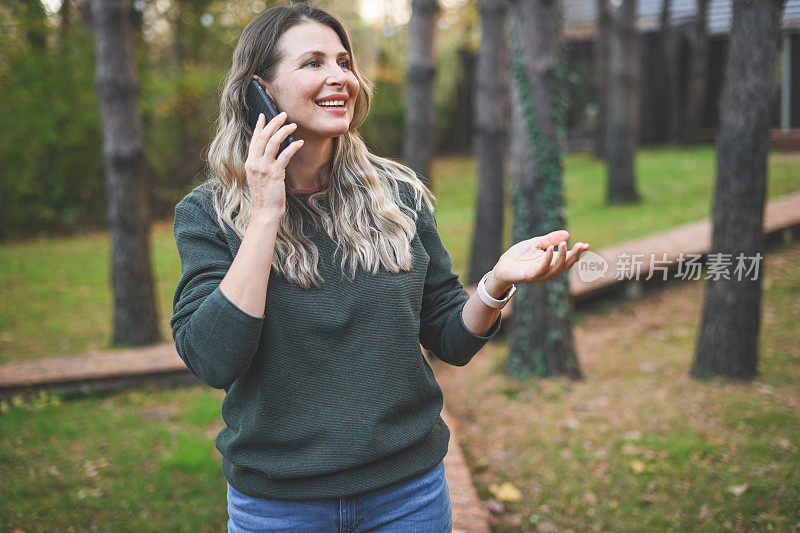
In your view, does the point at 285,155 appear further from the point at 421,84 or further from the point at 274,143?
the point at 421,84

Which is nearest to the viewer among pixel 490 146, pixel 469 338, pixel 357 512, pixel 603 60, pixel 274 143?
pixel 274 143

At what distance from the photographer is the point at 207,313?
1.67 metres

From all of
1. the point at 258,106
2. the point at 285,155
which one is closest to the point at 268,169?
the point at 285,155

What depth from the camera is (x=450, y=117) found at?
23953 millimetres

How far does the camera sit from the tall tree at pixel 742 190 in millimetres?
4934

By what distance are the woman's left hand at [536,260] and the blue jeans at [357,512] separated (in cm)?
62

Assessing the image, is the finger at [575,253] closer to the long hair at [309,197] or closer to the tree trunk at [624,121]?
the long hair at [309,197]

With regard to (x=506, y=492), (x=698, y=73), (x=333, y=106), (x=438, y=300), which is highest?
(x=698, y=73)

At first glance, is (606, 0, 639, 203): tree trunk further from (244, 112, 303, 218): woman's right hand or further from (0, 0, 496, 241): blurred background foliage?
(244, 112, 303, 218): woman's right hand

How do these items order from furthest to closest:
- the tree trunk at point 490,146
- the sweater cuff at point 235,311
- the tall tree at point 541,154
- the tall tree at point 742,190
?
the tree trunk at point 490,146 < the tall tree at point 541,154 < the tall tree at point 742,190 < the sweater cuff at point 235,311

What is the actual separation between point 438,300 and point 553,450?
311cm

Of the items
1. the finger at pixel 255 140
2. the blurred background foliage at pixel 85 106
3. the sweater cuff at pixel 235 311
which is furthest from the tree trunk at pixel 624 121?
the sweater cuff at pixel 235 311

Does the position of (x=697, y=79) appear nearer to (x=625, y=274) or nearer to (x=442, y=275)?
(x=625, y=274)

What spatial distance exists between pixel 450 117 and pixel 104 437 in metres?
20.4
